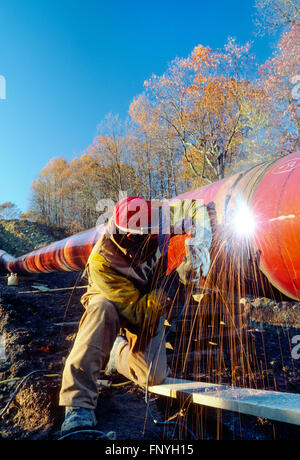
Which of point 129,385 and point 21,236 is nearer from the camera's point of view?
point 129,385

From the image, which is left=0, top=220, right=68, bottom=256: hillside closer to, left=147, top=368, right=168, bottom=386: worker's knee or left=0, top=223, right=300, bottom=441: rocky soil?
left=0, top=223, right=300, bottom=441: rocky soil

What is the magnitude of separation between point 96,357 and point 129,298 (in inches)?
16.0

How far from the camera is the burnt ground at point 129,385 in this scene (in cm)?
181

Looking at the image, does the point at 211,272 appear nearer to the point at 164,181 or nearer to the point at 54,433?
the point at 54,433

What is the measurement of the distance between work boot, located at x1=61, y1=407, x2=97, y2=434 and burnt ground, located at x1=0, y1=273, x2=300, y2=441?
16cm

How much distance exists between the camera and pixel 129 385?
7.96ft

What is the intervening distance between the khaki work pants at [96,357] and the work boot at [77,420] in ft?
0.09

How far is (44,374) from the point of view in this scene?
100.0 inches

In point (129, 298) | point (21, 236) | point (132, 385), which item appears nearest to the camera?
point (129, 298)

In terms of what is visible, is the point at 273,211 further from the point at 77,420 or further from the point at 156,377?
the point at 77,420

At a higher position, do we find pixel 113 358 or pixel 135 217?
pixel 135 217

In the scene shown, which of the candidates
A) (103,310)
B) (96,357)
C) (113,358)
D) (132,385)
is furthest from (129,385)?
(103,310)

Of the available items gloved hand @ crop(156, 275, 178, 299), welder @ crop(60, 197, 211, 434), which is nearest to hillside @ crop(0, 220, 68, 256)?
gloved hand @ crop(156, 275, 178, 299)

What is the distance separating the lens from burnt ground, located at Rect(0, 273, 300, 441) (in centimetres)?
181
